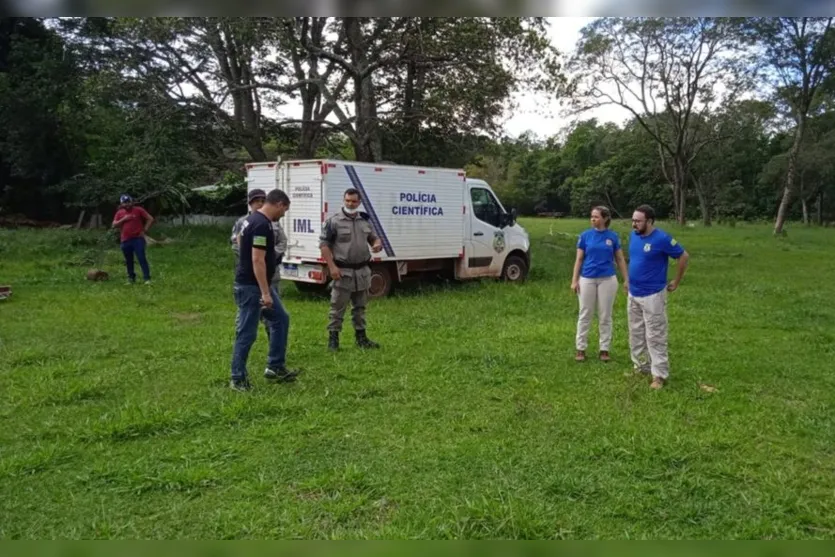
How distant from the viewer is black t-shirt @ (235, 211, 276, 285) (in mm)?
5965

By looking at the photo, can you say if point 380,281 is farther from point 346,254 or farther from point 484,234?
point 346,254

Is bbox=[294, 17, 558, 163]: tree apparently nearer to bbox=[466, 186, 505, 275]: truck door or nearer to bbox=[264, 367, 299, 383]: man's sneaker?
bbox=[466, 186, 505, 275]: truck door

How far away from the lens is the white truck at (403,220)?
11.0 m

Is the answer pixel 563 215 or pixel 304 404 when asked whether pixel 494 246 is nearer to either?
pixel 304 404

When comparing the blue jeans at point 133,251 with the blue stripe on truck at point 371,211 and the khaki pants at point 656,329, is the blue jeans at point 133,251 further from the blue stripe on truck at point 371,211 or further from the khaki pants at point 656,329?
the khaki pants at point 656,329

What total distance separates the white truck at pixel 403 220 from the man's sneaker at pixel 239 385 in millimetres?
4947

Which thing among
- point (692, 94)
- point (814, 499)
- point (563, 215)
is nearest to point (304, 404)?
point (814, 499)

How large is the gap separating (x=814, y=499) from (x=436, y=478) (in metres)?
2.21

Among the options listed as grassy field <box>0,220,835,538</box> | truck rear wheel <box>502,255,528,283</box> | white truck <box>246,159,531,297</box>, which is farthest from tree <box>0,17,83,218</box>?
truck rear wheel <box>502,255,528,283</box>

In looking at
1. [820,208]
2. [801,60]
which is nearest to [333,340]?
[801,60]

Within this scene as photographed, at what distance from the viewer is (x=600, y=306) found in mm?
7492

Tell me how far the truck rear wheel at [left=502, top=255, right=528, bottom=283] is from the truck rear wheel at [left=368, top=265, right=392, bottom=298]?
113 inches

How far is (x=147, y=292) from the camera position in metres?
11.9

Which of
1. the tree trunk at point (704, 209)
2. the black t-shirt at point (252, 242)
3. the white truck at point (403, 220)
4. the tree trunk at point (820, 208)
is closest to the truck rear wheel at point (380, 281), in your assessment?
the white truck at point (403, 220)
